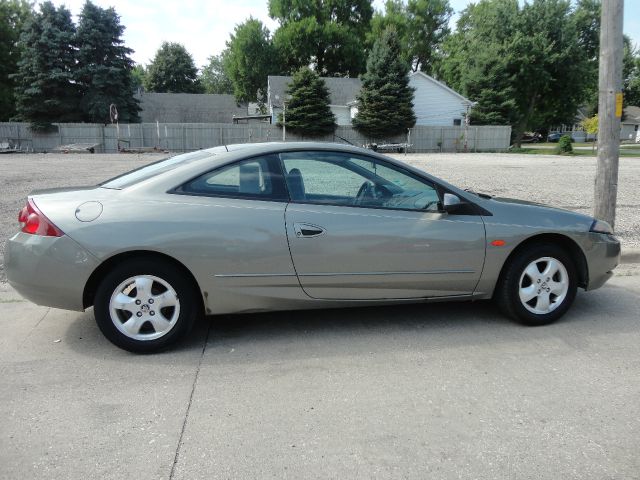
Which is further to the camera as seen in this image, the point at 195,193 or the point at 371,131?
the point at 371,131

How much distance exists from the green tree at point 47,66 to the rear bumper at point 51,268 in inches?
1420

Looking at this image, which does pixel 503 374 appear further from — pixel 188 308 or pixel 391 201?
pixel 188 308

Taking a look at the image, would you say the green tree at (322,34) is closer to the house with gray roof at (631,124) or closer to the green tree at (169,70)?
the green tree at (169,70)

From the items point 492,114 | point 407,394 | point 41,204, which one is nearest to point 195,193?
point 41,204

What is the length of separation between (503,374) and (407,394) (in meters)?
0.74

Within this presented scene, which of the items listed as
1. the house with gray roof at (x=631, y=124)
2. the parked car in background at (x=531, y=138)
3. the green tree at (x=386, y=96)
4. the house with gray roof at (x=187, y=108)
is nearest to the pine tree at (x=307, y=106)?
the green tree at (x=386, y=96)

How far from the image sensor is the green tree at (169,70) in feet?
222

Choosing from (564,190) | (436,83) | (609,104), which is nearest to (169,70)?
(436,83)

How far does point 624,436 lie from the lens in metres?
2.79

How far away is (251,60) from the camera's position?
5531 cm

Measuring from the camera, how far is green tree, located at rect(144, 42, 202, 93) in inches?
2670

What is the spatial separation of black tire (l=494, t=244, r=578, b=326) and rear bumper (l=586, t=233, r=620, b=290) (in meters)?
0.17

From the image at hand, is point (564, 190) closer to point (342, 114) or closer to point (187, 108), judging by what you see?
point (342, 114)

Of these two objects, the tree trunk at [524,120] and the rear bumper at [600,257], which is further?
the tree trunk at [524,120]
